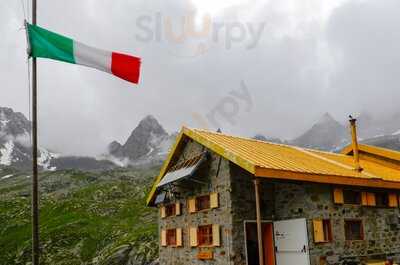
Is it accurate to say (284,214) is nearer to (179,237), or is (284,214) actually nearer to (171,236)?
(179,237)

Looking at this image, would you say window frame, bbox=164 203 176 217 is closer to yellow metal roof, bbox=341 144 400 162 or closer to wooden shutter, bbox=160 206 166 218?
wooden shutter, bbox=160 206 166 218

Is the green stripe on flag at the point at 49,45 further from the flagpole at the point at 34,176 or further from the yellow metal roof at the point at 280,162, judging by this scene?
the yellow metal roof at the point at 280,162

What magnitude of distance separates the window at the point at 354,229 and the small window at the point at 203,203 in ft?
20.1

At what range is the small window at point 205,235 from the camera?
1981cm

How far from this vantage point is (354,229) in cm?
1936

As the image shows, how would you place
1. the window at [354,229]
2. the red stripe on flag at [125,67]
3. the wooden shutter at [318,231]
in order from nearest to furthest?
the red stripe on flag at [125,67], the wooden shutter at [318,231], the window at [354,229]

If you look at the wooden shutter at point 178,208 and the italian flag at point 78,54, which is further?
the wooden shutter at point 178,208

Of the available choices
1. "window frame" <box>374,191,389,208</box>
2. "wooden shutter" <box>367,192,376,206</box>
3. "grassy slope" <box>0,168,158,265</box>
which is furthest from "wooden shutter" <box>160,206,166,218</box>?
Result: "grassy slope" <box>0,168,158,265</box>

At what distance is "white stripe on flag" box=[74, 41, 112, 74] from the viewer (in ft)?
40.8

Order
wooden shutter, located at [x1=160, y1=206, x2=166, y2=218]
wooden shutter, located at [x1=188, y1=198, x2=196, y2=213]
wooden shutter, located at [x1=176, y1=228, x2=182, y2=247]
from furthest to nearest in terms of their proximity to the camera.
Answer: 1. wooden shutter, located at [x1=160, y1=206, x2=166, y2=218]
2. wooden shutter, located at [x1=176, y1=228, x2=182, y2=247]
3. wooden shutter, located at [x1=188, y1=198, x2=196, y2=213]

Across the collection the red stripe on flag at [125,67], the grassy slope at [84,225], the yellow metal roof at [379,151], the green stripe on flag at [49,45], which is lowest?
the grassy slope at [84,225]

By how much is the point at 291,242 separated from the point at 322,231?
1336 mm

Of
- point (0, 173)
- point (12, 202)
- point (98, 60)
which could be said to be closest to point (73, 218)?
point (12, 202)

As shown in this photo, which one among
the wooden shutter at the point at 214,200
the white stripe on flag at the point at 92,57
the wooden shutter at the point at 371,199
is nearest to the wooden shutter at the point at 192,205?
the wooden shutter at the point at 214,200
